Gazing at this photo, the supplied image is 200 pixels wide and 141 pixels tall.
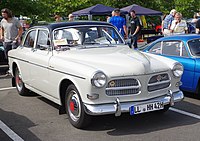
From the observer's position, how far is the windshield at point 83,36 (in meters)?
5.93

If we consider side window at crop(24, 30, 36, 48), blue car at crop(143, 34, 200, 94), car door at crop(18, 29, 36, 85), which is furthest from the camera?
side window at crop(24, 30, 36, 48)

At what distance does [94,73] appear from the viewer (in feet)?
14.9

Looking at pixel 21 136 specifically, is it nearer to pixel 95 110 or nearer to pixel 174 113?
pixel 95 110

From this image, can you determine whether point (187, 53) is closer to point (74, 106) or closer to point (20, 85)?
point (74, 106)

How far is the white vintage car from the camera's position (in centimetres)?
465

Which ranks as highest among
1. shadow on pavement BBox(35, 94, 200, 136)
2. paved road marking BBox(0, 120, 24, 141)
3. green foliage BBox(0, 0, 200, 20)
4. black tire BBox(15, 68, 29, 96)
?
green foliage BBox(0, 0, 200, 20)

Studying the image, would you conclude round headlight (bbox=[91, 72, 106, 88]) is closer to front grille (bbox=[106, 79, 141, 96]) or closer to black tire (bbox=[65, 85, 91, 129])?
front grille (bbox=[106, 79, 141, 96])

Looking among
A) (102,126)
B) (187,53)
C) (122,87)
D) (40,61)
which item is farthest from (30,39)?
(187,53)

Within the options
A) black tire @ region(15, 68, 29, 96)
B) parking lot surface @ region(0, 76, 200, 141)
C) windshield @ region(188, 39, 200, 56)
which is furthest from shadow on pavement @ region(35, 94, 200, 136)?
black tire @ region(15, 68, 29, 96)

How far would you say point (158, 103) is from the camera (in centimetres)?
494

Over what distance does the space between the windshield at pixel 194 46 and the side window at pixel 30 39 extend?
126 inches

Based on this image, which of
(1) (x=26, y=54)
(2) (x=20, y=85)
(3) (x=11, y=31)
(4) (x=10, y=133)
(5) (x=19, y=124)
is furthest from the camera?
(3) (x=11, y=31)

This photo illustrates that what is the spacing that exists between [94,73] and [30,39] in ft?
9.44

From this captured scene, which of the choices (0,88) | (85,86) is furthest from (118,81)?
(0,88)
